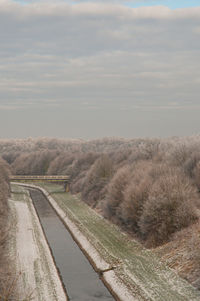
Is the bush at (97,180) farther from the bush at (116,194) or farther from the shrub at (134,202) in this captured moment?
Answer: the shrub at (134,202)

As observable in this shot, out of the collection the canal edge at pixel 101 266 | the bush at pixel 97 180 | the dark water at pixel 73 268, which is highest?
the bush at pixel 97 180

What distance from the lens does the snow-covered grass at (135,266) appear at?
2312 centimetres

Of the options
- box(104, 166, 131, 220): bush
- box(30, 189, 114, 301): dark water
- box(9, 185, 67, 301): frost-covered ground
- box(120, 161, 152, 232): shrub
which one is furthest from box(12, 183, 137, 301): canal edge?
box(120, 161, 152, 232): shrub

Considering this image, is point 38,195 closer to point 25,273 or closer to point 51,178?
point 51,178

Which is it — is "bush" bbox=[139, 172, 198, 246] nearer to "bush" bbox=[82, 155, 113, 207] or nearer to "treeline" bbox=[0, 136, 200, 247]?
"treeline" bbox=[0, 136, 200, 247]

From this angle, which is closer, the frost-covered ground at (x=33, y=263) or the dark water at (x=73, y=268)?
the frost-covered ground at (x=33, y=263)

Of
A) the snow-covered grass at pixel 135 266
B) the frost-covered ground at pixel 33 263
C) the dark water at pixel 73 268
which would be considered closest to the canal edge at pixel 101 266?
the snow-covered grass at pixel 135 266

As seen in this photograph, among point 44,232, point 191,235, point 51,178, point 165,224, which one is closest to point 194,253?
point 191,235

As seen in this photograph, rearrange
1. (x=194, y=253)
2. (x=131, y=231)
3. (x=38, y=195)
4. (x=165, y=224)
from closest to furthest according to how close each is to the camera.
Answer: (x=194, y=253), (x=165, y=224), (x=131, y=231), (x=38, y=195)

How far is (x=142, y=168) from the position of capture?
48719 mm

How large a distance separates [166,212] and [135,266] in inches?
275

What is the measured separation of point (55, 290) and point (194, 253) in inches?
371

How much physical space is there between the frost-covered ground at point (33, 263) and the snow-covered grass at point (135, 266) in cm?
412

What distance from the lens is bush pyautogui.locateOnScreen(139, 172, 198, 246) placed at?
1319 inches
